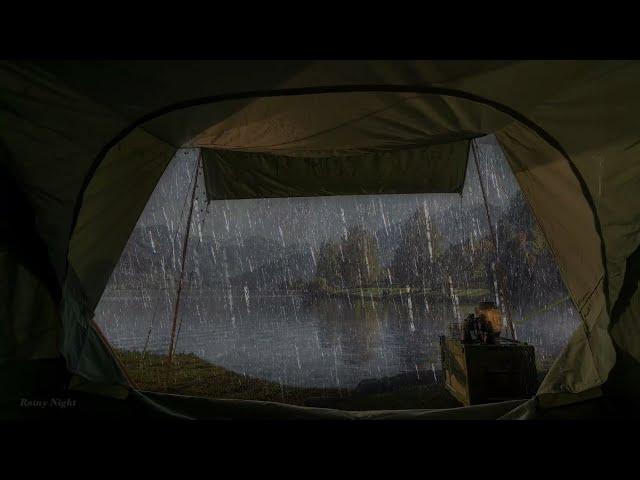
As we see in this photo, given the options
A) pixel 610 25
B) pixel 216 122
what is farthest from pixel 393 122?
pixel 610 25

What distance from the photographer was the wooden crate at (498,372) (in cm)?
225

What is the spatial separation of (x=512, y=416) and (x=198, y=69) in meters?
2.11

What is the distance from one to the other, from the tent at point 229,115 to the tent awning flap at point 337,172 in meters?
1.06

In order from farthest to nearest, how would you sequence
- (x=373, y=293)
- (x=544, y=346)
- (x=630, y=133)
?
(x=373, y=293) < (x=544, y=346) < (x=630, y=133)

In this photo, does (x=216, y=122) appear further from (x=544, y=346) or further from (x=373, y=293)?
(x=373, y=293)

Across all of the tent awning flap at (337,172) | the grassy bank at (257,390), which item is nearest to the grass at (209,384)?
the grassy bank at (257,390)

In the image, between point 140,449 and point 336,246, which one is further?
point 336,246

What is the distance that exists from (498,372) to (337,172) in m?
1.85

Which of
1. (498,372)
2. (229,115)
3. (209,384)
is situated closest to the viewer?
(229,115)

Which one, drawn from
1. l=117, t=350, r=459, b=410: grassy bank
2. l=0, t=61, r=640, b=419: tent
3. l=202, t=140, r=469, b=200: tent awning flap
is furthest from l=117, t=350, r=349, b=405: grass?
l=202, t=140, r=469, b=200: tent awning flap

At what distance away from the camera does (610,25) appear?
1133mm

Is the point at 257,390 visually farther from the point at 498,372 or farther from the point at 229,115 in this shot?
the point at 229,115

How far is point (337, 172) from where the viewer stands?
3174 millimetres

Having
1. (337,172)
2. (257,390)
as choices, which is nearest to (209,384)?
(257,390)
